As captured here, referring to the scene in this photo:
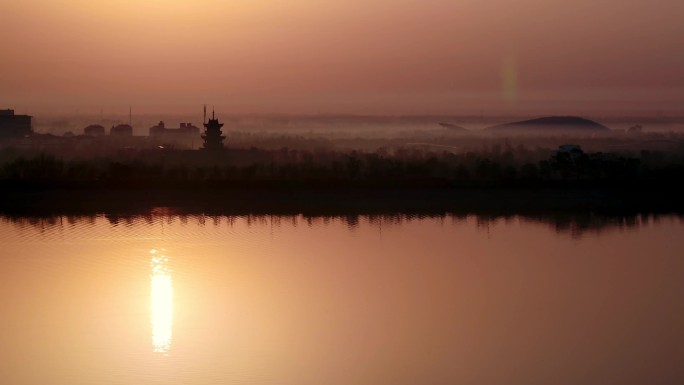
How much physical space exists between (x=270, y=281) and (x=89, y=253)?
678 centimetres

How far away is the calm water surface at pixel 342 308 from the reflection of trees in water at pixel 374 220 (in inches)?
114

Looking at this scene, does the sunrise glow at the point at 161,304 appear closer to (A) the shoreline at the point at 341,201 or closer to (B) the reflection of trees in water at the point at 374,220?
(B) the reflection of trees in water at the point at 374,220

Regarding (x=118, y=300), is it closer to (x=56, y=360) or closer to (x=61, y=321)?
(x=61, y=321)

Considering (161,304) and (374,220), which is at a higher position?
(161,304)

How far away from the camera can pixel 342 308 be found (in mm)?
17141

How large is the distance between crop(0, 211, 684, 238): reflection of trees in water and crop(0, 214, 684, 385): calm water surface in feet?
9.51

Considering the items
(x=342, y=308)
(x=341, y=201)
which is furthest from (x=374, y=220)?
(x=342, y=308)

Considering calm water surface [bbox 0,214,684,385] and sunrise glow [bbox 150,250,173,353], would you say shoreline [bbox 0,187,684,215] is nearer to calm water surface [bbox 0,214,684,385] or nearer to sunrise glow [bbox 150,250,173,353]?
calm water surface [bbox 0,214,684,385]

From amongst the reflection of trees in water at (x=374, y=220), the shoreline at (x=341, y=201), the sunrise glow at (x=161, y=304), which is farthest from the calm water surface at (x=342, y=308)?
the shoreline at (x=341, y=201)

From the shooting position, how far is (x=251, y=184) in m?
45.7

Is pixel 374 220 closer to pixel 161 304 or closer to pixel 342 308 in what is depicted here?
pixel 342 308

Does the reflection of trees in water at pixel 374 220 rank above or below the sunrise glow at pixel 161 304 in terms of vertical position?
below

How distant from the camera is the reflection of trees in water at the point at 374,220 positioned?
31750mm

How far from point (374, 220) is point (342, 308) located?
16.3 meters
